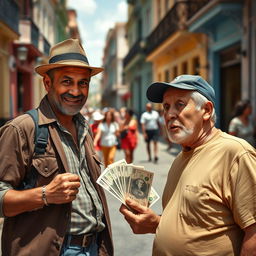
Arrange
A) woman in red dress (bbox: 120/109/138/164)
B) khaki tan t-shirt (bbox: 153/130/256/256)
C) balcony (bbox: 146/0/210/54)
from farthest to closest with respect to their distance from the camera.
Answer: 1. balcony (bbox: 146/0/210/54)
2. woman in red dress (bbox: 120/109/138/164)
3. khaki tan t-shirt (bbox: 153/130/256/256)

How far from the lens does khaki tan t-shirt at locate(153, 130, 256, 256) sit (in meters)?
1.82

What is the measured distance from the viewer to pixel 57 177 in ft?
6.76

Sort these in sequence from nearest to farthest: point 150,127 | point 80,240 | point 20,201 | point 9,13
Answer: point 20,201 < point 80,240 < point 150,127 < point 9,13

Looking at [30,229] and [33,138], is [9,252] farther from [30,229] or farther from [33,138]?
[33,138]

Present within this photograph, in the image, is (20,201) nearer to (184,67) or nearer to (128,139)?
(128,139)

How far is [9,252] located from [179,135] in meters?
1.05

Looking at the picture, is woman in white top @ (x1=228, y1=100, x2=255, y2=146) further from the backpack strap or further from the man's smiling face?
the backpack strap

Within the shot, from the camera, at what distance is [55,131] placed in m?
2.28

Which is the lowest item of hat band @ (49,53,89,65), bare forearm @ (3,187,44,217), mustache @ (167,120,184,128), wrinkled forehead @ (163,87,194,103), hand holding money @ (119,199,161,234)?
hand holding money @ (119,199,161,234)

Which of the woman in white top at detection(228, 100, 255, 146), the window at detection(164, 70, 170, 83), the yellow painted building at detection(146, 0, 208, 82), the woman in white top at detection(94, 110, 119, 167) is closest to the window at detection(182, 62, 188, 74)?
the yellow painted building at detection(146, 0, 208, 82)

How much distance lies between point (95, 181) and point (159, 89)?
68 centimetres

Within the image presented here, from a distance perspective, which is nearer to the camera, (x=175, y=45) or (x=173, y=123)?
(x=173, y=123)

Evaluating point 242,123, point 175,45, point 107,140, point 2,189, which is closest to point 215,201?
point 2,189

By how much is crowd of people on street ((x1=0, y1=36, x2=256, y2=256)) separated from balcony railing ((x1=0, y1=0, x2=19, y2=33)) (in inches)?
487
